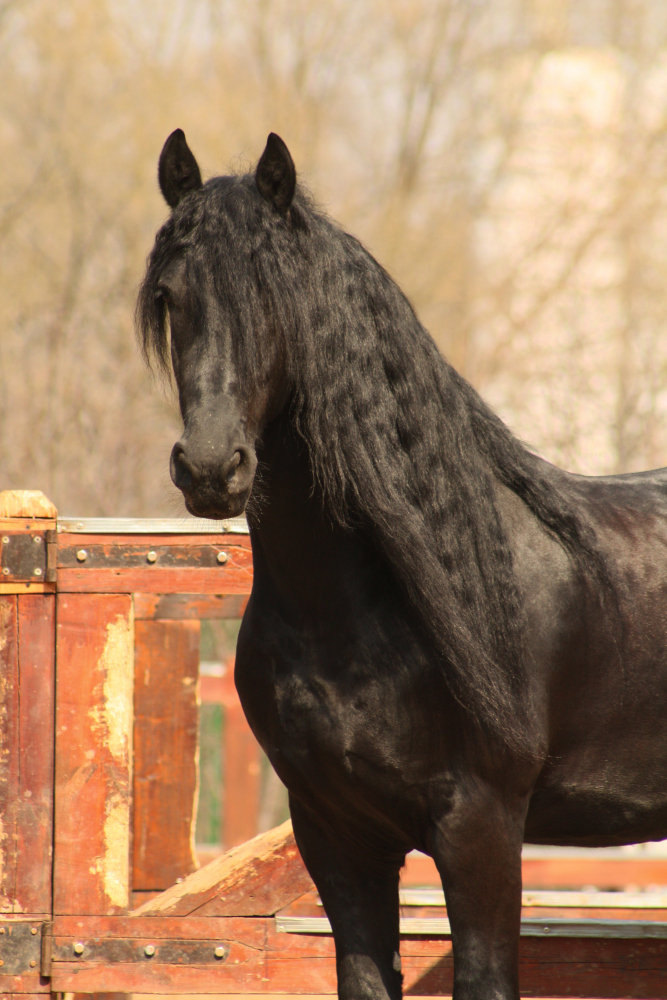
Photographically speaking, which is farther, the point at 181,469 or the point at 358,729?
the point at 358,729

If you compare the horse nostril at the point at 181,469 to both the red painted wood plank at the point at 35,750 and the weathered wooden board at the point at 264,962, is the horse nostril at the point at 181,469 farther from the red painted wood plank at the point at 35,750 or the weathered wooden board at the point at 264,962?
the weathered wooden board at the point at 264,962

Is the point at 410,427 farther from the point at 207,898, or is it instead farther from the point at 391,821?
the point at 207,898

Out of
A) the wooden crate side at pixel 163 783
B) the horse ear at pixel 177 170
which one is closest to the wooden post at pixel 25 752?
the wooden crate side at pixel 163 783

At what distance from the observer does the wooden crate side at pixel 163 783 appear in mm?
4621

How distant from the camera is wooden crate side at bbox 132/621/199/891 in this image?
462 centimetres

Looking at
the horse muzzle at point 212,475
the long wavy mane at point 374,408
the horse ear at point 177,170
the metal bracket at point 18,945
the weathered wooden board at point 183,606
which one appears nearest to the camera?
the horse muzzle at point 212,475

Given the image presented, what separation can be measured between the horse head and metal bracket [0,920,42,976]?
71.8 inches

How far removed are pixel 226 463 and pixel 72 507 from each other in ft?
24.7

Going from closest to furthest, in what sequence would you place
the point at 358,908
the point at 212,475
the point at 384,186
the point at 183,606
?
the point at 212,475 < the point at 358,908 < the point at 183,606 < the point at 384,186

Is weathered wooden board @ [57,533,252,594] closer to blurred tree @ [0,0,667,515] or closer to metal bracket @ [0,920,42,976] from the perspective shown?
metal bracket @ [0,920,42,976]

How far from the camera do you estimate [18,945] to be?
3389 mm

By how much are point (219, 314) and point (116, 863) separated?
6.18 feet

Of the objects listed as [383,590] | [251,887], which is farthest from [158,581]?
[383,590]

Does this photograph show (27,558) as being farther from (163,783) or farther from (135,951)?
(163,783)
